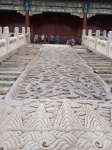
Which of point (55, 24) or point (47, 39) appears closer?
point (47, 39)

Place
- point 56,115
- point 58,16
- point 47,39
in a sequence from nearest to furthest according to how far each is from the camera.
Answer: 1. point 56,115
2. point 47,39
3. point 58,16

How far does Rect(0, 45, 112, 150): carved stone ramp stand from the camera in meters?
2.26

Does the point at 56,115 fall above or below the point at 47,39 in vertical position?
below

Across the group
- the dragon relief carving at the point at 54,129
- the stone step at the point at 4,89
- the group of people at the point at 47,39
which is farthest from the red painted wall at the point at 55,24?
the dragon relief carving at the point at 54,129

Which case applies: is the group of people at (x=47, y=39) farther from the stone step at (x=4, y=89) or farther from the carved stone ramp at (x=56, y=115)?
the stone step at (x=4, y=89)

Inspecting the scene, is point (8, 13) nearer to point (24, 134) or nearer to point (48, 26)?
point (48, 26)

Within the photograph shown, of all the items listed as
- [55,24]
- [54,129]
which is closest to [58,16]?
[55,24]

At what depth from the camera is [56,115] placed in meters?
2.92

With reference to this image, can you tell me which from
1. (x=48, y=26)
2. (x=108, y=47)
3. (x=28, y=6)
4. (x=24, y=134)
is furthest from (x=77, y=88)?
(x=48, y=26)

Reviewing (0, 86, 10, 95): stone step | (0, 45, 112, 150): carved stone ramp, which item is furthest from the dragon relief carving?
(0, 86, 10, 95): stone step

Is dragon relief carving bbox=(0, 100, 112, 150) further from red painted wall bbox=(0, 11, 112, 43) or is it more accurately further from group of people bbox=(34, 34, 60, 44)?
red painted wall bbox=(0, 11, 112, 43)

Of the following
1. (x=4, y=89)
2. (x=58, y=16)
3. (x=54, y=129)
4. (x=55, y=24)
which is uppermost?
(x=58, y=16)

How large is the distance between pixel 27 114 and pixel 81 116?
0.85 m

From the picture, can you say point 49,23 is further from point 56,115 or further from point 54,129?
point 54,129
